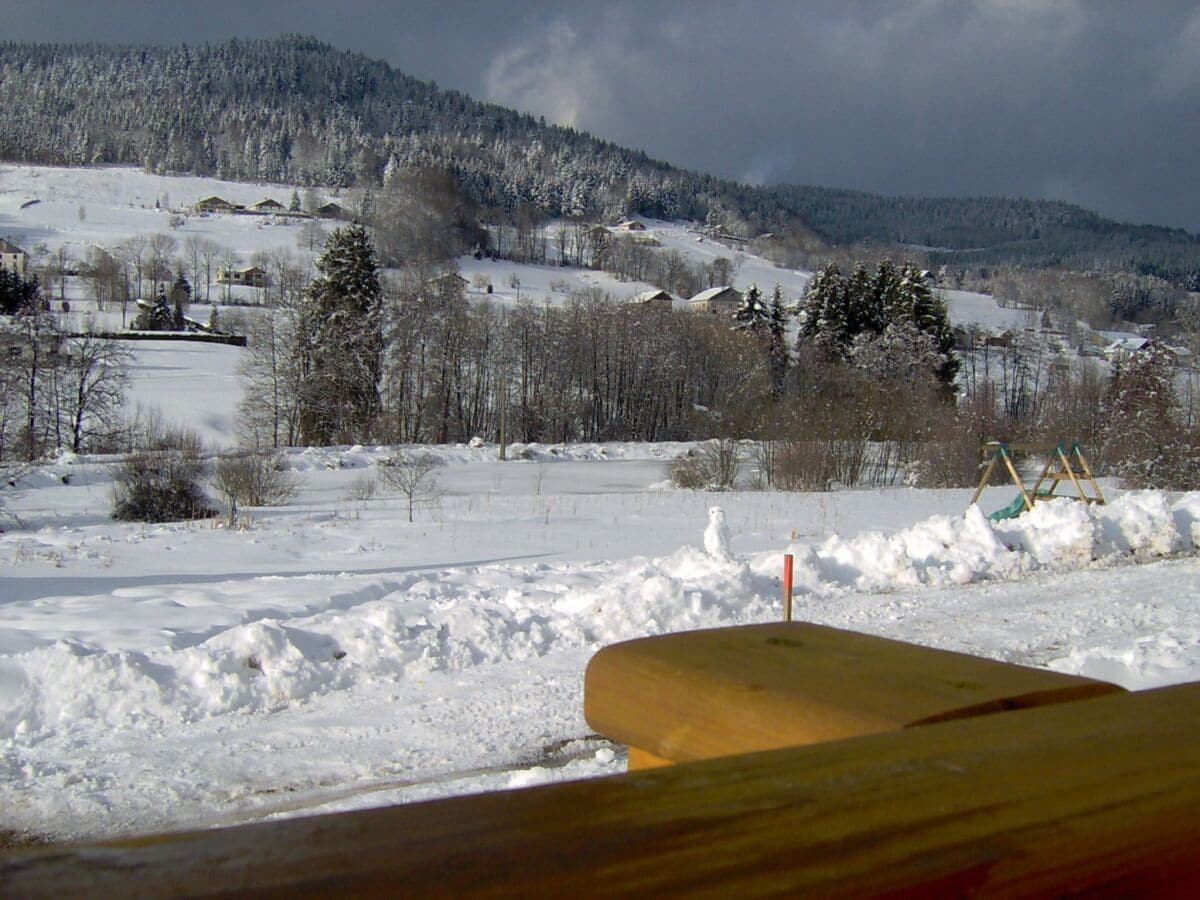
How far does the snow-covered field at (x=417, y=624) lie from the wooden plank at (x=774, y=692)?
2.38 metres

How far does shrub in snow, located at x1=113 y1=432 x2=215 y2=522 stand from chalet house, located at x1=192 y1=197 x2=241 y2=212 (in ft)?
482

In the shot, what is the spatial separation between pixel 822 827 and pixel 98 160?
22615 centimetres

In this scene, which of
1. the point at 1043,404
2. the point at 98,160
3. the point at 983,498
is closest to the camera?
the point at 983,498

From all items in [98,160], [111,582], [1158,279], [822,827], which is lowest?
[111,582]

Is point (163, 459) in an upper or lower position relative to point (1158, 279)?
lower

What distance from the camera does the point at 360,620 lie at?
8992 mm

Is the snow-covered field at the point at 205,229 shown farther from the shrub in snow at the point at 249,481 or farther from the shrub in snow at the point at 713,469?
the shrub in snow at the point at 249,481

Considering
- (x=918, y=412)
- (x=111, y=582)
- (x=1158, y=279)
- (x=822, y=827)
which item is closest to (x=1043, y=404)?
(x=918, y=412)

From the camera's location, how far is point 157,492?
23.3m

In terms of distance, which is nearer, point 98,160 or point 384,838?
point 384,838

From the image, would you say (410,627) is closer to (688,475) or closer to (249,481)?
(249,481)

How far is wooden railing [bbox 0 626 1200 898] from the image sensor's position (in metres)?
0.72

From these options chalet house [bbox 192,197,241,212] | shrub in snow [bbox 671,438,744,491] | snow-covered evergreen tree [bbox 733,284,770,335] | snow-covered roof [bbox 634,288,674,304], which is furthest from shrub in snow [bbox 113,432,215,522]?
chalet house [bbox 192,197,241,212]

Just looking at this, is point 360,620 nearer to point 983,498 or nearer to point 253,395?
point 983,498
